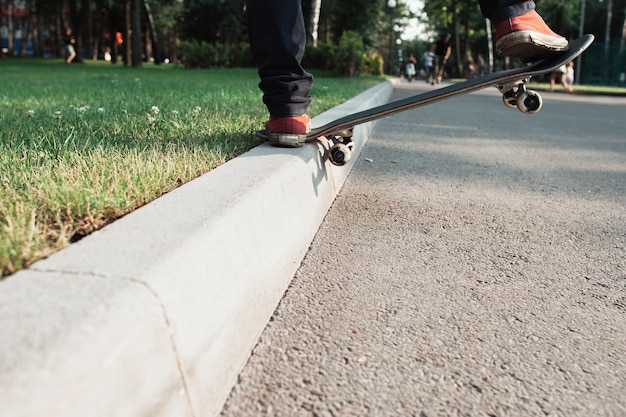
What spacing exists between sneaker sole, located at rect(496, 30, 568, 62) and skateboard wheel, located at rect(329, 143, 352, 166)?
0.85 m

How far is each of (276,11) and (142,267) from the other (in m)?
1.72

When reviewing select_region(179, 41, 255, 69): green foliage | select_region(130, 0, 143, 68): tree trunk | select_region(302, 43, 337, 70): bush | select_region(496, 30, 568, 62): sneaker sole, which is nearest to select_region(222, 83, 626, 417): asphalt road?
select_region(496, 30, 568, 62): sneaker sole

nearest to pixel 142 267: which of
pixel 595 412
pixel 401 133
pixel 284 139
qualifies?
pixel 595 412

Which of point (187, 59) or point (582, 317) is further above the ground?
point (187, 59)

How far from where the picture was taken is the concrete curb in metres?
0.82

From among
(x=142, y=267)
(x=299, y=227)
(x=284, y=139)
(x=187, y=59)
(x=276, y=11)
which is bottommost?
(x=299, y=227)

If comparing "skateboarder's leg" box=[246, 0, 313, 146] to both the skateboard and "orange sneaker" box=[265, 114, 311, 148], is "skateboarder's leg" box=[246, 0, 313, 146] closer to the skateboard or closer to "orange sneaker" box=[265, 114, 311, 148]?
"orange sneaker" box=[265, 114, 311, 148]

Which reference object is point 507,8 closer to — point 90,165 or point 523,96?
point 523,96

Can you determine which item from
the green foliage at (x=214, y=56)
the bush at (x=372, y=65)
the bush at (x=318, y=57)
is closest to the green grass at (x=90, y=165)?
the bush at (x=318, y=57)

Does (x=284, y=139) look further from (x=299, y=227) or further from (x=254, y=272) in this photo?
(x=254, y=272)

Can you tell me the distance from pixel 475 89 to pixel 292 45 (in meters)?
0.83

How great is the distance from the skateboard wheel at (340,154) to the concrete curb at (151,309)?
2.79ft

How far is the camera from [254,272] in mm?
1558

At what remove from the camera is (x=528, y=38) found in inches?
97.9
